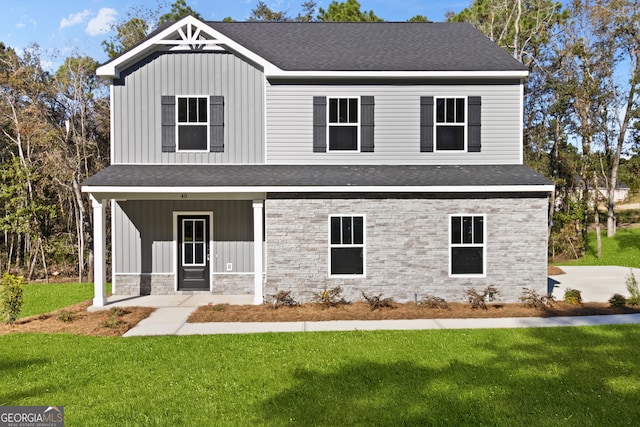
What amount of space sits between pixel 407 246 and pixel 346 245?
153 centimetres

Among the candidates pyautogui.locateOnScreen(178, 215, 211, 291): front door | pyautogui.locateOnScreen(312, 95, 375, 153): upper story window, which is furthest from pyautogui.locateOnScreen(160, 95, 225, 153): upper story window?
pyautogui.locateOnScreen(312, 95, 375, 153): upper story window

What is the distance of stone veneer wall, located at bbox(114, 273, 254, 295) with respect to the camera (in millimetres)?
12352

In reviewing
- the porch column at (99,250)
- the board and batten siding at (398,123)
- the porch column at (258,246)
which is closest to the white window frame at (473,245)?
the board and batten siding at (398,123)

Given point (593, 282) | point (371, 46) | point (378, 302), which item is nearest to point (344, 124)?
point (371, 46)

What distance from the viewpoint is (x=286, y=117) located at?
480 inches

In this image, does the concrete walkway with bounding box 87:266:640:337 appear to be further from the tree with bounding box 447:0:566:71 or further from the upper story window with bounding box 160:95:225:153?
the tree with bounding box 447:0:566:71

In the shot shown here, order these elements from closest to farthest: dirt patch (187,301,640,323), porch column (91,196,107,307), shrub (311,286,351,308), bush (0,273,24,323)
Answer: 1. bush (0,273,24,323)
2. dirt patch (187,301,640,323)
3. shrub (311,286,351,308)
4. porch column (91,196,107,307)

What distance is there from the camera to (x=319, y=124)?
1216 cm

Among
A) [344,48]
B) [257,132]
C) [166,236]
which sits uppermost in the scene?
[344,48]

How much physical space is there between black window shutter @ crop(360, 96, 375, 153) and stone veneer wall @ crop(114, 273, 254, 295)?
4.87 meters

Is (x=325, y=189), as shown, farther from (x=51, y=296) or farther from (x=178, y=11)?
(x=178, y=11)

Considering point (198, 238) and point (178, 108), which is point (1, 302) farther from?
point (178, 108)

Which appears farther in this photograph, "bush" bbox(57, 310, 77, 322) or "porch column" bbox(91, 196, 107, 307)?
"porch column" bbox(91, 196, 107, 307)

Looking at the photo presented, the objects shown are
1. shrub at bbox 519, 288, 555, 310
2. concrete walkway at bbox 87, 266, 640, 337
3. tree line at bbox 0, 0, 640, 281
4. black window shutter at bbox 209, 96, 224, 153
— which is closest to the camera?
concrete walkway at bbox 87, 266, 640, 337
